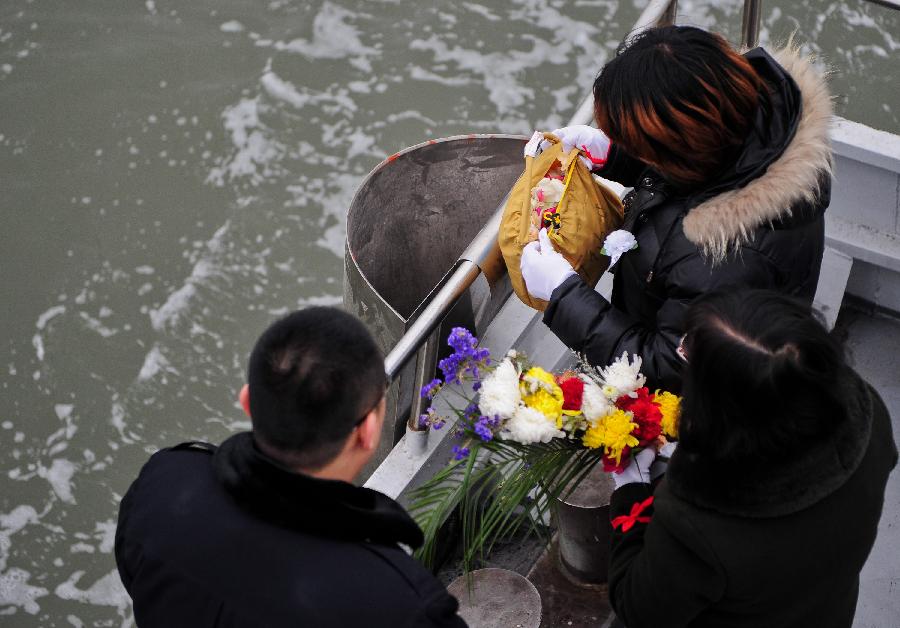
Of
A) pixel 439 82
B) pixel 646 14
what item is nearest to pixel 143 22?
pixel 439 82

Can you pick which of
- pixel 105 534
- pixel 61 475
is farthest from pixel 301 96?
pixel 105 534

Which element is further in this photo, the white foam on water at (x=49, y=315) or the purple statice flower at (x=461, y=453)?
the white foam on water at (x=49, y=315)

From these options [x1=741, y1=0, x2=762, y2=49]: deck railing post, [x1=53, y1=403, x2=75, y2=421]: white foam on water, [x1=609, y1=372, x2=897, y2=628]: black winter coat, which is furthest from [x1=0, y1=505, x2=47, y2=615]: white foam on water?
[x1=741, y1=0, x2=762, y2=49]: deck railing post

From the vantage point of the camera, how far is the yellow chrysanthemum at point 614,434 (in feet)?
7.16

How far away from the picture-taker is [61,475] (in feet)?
17.7

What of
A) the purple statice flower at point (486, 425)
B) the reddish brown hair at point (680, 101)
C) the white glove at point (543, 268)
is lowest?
the purple statice flower at point (486, 425)

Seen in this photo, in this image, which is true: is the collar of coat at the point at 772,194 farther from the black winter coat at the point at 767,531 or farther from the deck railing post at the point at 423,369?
the deck railing post at the point at 423,369

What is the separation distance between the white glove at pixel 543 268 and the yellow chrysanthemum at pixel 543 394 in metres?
0.24

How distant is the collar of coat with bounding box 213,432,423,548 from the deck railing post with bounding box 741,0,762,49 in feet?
6.83

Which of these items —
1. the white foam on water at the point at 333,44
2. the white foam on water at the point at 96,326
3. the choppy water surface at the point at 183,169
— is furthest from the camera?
the white foam on water at the point at 333,44

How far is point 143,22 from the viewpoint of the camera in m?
7.38

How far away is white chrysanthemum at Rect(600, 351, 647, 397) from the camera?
222cm

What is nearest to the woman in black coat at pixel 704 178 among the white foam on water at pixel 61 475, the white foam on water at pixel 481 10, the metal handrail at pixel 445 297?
the metal handrail at pixel 445 297

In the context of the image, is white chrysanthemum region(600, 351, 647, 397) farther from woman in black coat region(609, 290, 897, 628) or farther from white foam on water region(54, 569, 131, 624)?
white foam on water region(54, 569, 131, 624)
